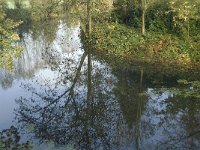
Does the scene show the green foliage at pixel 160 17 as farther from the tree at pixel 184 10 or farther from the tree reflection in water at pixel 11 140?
the tree reflection in water at pixel 11 140

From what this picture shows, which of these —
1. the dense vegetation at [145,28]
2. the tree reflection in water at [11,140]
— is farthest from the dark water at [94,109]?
the dense vegetation at [145,28]

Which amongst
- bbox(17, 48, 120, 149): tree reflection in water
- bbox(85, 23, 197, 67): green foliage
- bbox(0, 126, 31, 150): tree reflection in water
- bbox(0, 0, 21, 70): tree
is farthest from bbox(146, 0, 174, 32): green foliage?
bbox(0, 126, 31, 150): tree reflection in water

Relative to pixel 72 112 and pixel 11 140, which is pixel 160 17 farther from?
pixel 11 140

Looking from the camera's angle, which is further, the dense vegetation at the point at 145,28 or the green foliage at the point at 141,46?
the dense vegetation at the point at 145,28

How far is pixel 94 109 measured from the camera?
23.9 m

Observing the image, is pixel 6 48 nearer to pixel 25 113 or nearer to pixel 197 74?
pixel 25 113

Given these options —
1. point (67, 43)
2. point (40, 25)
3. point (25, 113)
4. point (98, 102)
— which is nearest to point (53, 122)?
point (25, 113)

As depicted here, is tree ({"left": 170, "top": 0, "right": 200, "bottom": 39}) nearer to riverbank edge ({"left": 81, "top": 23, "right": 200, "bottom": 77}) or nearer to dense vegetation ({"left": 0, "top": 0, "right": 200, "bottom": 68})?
dense vegetation ({"left": 0, "top": 0, "right": 200, "bottom": 68})

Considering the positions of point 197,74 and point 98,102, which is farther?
point 197,74

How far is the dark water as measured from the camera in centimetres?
1939

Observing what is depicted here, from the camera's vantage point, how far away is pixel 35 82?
101 feet

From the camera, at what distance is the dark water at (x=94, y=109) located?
1939 centimetres

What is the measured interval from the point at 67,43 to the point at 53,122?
26.9 metres

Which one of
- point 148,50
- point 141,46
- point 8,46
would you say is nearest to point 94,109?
point 8,46
